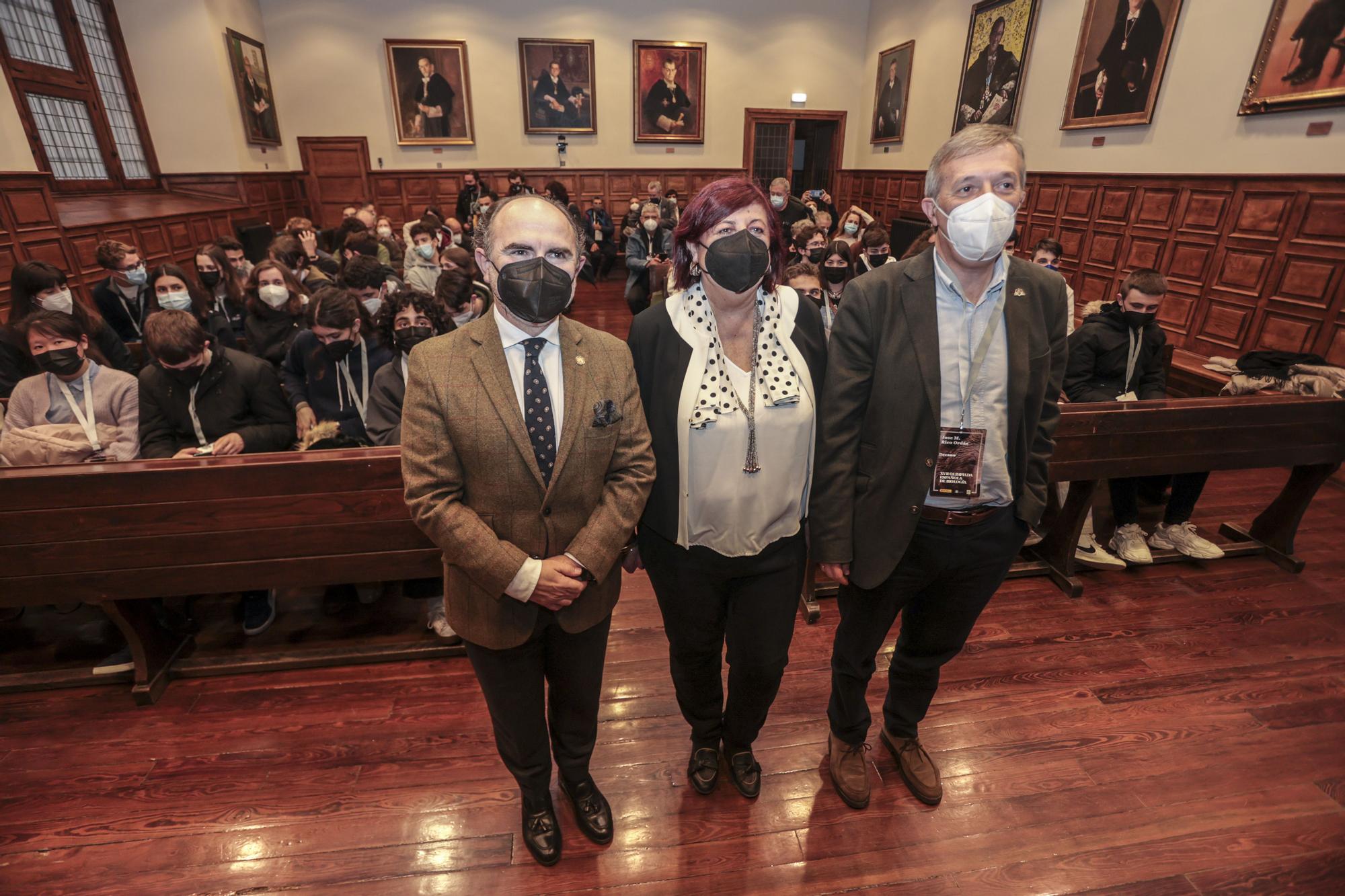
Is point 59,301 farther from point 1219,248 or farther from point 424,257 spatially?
point 1219,248

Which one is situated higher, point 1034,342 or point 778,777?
point 1034,342

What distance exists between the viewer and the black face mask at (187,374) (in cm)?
262

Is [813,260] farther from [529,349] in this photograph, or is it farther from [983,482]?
[529,349]

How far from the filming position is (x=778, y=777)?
207 cm

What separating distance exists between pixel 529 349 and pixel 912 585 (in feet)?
3.92

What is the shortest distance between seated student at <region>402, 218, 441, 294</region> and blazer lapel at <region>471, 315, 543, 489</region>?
169 inches

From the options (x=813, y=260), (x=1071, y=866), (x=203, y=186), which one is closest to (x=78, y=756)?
(x=1071, y=866)

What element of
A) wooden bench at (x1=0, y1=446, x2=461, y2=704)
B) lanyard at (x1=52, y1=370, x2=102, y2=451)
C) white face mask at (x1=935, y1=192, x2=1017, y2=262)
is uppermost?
white face mask at (x1=935, y1=192, x2=1017, y2=262)

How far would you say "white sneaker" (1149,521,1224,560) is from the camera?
3.15 meters

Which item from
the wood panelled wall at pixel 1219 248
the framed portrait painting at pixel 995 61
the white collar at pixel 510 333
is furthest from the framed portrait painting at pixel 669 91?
the white collar at pixel 510 333

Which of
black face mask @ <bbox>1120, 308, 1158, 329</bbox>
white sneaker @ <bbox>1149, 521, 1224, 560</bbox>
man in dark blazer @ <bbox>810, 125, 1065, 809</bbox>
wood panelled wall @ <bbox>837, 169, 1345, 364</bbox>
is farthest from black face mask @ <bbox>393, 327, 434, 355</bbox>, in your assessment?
wood panelled wall @ <bbox>837, 169, 1345, 364</bbox>

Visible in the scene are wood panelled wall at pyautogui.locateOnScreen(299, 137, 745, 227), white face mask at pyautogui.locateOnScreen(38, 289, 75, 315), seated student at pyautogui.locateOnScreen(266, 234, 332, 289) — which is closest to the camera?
white face mask at pyautogui.locateOnScreen(38, 289, 75, 315)

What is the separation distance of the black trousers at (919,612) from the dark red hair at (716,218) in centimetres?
81

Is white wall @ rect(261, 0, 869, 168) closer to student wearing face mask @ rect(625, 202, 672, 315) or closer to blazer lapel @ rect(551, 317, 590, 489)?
student wearing face mask @ rect(625, 202, 672, 315)
